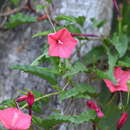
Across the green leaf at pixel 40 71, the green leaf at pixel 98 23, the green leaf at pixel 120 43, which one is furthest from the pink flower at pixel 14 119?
the green leaf at pixel 98 23

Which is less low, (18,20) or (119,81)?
(18,20)

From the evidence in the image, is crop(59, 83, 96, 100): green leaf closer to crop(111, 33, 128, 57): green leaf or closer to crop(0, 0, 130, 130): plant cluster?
crop(0, 0, 130, 130): plant cluster

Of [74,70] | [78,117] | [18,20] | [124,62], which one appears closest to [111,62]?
[124,62]

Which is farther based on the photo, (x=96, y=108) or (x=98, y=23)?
(x=98, y=23)

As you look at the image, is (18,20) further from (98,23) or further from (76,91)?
(76,91)

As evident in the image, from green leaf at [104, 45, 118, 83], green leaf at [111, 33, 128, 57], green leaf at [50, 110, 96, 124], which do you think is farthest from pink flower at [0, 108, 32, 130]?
green leaf at [111, 33, 128, 57]

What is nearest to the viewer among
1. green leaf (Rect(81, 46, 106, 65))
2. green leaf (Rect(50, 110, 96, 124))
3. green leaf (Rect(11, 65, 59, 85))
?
green leaf (Rect(50, 110, 96, 124))
